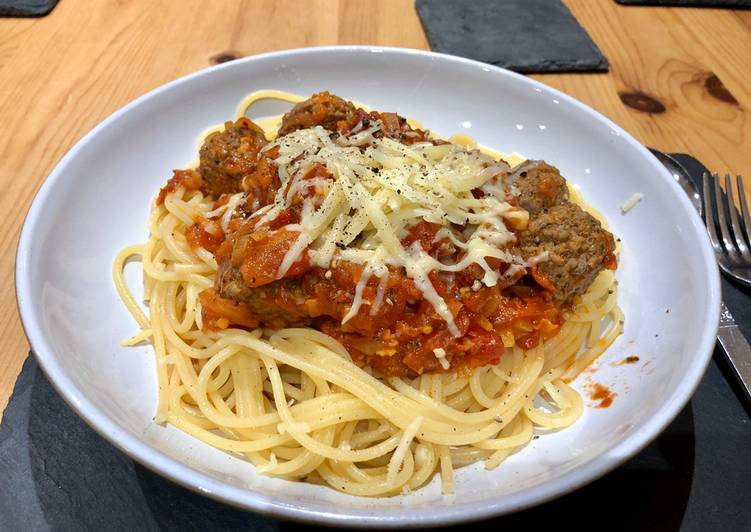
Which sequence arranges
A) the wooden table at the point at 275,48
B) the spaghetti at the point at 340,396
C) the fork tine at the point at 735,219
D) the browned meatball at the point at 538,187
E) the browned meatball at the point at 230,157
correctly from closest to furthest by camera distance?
1. the spaghetti at the point at 340,396
2. the browned meatball at the point at 538,187
3. the browned meatball at the point at 230,157
4. the fork tine at the point at 735,219
5. the wooden table at the point at 275,48

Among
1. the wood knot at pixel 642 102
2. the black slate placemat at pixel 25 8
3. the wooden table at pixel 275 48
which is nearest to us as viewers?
the wooden table at pixel 275 48

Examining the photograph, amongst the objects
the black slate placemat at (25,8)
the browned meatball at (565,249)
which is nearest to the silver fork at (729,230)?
the browned meatball at (565,249)

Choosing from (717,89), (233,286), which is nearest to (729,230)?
(717,89)

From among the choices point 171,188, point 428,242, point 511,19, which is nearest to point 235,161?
point 171,188

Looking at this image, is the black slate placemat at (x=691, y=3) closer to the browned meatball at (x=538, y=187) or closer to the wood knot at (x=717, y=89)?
the wood knot at (x=717, y=89)

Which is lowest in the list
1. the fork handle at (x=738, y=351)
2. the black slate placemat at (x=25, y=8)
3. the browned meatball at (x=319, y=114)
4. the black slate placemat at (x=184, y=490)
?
the black slate placemat at (x=184, y=490)

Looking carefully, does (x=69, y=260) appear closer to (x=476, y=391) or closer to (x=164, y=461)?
(x=164, y=461)

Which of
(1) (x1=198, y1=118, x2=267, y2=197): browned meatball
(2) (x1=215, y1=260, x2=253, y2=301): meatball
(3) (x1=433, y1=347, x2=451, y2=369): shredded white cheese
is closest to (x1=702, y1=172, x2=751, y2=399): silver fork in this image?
(3) (x1=433, y1=347, x2=451, y2=369): shredded white cheese
